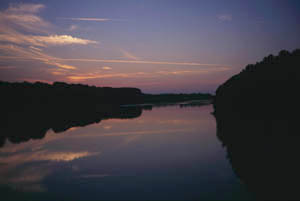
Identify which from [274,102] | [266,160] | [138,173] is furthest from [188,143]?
[274,102]

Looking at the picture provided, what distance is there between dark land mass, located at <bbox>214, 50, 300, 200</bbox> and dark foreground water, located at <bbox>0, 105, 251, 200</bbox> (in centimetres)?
107

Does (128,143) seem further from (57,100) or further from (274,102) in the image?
(57,100)

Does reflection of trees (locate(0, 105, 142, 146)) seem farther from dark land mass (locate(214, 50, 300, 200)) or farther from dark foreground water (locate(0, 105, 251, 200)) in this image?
dark land mass (locate(214, 50, 300, 200))

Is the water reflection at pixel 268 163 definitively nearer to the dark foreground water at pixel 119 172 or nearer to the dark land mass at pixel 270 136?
the dark land mass at pixel 270 136

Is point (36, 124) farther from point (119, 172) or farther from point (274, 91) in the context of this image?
point (274, 91)

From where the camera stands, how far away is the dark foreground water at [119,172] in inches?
404

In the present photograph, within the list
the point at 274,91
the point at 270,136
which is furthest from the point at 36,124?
the point at 274,91

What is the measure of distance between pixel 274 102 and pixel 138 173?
31.0 metres

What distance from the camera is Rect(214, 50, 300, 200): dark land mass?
36.0 ft

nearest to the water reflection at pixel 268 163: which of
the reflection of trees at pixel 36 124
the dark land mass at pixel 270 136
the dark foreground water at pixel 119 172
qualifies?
the dark land mass at pixel 270 136

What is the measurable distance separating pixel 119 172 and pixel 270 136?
1645 cm

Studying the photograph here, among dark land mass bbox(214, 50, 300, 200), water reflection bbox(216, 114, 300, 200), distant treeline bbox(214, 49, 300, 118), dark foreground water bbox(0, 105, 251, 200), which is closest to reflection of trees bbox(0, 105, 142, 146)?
dark foreground water bbox(0, 105, 251, 200)

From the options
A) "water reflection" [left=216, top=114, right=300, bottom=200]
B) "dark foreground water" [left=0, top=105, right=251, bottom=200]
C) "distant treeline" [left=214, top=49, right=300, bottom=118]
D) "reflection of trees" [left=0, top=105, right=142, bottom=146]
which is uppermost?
"distant treeline" [left=214, top=49, right=300, bottom=118]

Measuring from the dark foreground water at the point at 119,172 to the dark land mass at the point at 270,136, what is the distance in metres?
1.07
